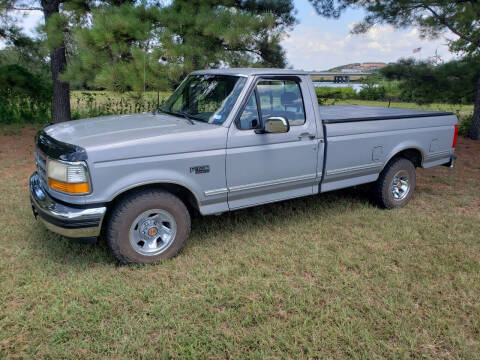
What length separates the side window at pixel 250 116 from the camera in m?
4.10

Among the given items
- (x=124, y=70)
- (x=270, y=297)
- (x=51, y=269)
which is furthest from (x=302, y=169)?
(x=124, y=70)

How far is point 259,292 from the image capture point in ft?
11.4

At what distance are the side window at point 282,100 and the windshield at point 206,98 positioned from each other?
0.29m

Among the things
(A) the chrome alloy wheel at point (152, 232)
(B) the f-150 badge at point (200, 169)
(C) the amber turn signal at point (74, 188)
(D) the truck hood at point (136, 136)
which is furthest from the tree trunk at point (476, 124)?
(C) the amber turn signal at point (74, 188)

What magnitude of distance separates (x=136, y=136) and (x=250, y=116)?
1222 mm

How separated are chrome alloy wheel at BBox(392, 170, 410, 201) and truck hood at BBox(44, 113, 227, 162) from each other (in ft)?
9.75

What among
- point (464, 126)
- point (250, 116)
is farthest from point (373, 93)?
point (250, 116)

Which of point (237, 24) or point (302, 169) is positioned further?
point (237, 24)

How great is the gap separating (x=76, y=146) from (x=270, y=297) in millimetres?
2126

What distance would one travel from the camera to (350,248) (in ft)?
14.2

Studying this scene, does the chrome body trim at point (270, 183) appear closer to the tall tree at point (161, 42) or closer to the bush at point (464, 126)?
the tall tree at point (161, 42)

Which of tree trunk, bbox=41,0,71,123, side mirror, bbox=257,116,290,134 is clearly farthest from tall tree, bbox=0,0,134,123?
side mirror, bbox=257,116,290,134

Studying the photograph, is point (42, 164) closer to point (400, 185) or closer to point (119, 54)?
point (119, 54)

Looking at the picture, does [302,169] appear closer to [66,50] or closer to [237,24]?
[237,24]
